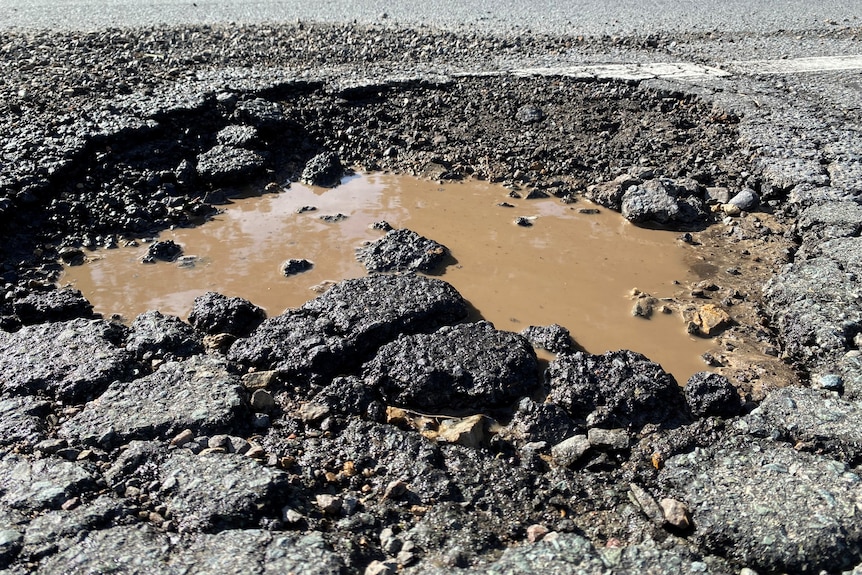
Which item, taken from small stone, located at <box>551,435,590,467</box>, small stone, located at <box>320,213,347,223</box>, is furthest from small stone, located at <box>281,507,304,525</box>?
small stone, located at <box>320,213,347,223</box>

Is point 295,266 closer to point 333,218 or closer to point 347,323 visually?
point 333,218

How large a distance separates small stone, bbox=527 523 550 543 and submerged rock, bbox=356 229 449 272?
6.02ft

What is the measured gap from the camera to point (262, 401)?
107 inches

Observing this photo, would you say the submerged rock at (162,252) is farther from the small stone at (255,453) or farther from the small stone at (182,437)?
the small stone at (255,453)

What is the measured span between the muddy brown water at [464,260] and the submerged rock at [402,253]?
84 millimetres

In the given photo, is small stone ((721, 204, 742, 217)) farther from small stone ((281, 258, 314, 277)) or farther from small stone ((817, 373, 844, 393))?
small stone ((281, 258, 314, 277))

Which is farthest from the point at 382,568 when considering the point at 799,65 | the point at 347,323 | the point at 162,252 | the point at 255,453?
the point at 799,65

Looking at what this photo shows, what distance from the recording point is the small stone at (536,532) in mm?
2124

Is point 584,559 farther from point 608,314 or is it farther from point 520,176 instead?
point 520,176

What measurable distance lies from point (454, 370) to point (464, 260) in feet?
3.93

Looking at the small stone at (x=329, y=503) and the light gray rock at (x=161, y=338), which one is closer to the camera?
the small stone at (x=329, y=503)

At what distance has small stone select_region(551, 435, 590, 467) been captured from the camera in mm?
2490

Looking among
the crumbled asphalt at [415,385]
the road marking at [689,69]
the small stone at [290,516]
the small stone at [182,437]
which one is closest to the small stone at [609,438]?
the crumbled asphalt at [415,385]

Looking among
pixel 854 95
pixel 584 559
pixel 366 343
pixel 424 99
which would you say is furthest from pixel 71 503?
pixel 854 95
